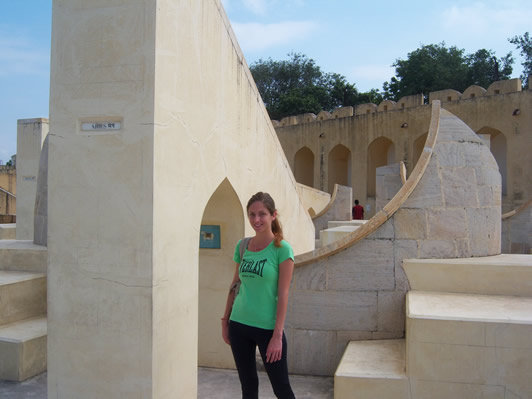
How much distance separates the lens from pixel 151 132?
2678 millimetres

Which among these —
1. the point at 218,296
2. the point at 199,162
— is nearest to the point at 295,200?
the point at 218,296

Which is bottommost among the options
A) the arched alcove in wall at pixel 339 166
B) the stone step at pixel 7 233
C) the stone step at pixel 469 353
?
the stone step at pixel 469 353

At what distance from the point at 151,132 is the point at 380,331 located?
9.17 feet

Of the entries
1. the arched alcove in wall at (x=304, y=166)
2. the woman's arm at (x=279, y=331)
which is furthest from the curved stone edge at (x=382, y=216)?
the arched alcove in wall at (x=304, y=166)

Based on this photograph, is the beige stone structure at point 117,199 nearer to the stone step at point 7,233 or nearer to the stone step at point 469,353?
the stone step at point 469,353

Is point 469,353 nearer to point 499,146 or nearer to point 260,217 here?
point 260,217

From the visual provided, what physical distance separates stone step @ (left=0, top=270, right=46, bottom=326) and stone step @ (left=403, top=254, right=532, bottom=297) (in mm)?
3761

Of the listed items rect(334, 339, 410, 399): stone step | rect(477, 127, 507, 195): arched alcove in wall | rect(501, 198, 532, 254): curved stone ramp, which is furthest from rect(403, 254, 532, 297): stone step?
rect(477, 127, 507, 195): arched alcove in wall

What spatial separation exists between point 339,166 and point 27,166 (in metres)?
19.6

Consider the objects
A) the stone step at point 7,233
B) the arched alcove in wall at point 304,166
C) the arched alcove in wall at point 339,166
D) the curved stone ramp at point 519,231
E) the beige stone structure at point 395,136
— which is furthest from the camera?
the arched alcove in wall at point 304,166

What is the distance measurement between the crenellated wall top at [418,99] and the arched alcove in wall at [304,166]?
196 centimetres

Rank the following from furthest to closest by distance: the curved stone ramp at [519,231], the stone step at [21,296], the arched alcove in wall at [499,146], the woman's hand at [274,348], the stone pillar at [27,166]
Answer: the arched alcove in wall at [499,146], the stone pillar at [27,166], the curved stone ramp at [519,231], the stone step at [21,296], the woman's hand at [274,348]

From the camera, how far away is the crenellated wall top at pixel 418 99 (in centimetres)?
1950

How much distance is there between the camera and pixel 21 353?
4.04 m
